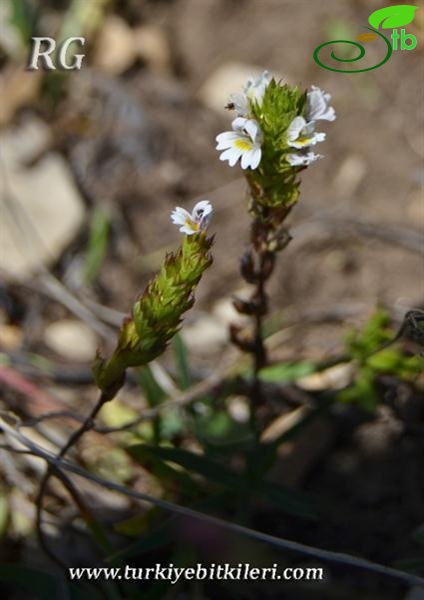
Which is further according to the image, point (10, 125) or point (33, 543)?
point (10, 125)

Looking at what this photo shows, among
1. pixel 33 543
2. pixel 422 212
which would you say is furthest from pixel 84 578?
pixel 422 212

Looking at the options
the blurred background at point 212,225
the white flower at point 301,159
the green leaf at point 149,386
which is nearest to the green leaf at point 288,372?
the blurred background at point 212,225

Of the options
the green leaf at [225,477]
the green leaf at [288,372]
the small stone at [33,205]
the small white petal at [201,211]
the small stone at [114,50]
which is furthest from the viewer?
the small stone at [114,50]

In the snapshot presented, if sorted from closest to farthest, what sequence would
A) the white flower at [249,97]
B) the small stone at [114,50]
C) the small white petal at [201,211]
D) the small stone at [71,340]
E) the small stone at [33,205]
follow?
the small white petal at [201,211] → the white flower at [249,97] → the small stone at [71,340] → the small stone at [33,205] → the small stone at [114,50]

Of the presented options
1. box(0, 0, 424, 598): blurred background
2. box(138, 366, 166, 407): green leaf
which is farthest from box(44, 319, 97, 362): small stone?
box(138, 366, 166, 407): green leaf

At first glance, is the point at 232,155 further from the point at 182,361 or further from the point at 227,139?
the point at 182,361

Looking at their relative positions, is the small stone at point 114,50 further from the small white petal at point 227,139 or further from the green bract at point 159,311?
the green bract at point 159,311

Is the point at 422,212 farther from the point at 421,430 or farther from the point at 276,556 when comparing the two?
the point at 276,556

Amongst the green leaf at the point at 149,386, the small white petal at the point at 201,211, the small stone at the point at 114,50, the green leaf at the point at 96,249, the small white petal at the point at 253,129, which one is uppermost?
the small stone at the point at 114,50
